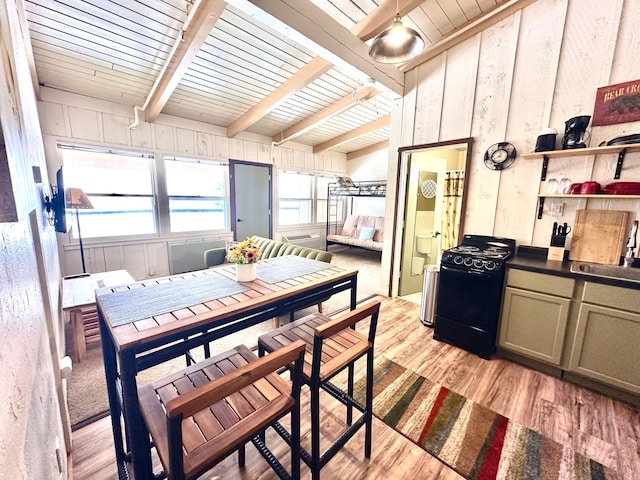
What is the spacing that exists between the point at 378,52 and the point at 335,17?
44.6 inches

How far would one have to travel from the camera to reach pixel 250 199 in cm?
523

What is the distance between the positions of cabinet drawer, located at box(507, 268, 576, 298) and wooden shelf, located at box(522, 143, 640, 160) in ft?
3.38

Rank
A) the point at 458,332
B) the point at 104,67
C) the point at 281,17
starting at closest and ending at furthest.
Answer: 1. the point at 281,17
2. the point at 458,332
3. the point at 104,67

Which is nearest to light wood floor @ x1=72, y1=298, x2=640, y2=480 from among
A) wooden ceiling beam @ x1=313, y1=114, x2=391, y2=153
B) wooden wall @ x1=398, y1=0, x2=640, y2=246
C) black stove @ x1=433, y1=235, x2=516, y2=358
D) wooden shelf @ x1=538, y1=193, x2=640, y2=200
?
black stove @ x1=433, y1=235, x2=516, y2=358

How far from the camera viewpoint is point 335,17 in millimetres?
2523

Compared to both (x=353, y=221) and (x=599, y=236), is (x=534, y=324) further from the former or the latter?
(x=353, y=221)

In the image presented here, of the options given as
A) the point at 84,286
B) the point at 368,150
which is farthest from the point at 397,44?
the point at 368,150

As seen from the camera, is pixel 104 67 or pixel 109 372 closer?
pixel 109 372

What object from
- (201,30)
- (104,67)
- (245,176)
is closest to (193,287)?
(201,30)

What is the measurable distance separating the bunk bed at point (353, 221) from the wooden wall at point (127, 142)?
202cm

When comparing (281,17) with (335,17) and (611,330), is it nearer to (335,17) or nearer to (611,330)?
(335,17)

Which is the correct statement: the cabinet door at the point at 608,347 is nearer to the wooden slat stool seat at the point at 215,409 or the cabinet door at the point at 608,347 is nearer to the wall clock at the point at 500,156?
the wall clock at the point at 500,156

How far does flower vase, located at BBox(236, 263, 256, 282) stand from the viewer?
68.1 inches

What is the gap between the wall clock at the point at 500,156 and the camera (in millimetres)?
2547
